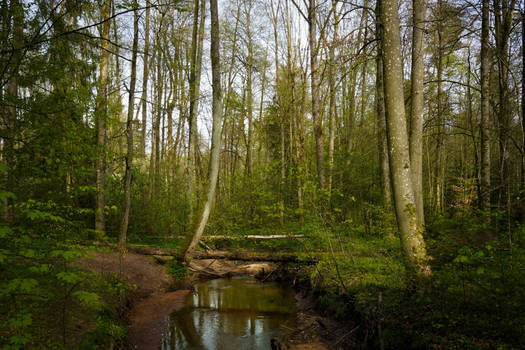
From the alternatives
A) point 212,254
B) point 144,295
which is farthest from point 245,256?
point 144,295

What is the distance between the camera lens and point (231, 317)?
762cm

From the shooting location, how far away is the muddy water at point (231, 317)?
6.17 metres

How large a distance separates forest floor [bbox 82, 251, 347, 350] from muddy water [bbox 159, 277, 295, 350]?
317 millimetres

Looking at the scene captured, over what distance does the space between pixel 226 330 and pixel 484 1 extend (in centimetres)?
1134

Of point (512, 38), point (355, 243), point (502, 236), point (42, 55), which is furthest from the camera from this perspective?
point (512, 38)

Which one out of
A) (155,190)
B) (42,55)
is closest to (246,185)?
(155,190)

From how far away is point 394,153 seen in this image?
4.73 metres

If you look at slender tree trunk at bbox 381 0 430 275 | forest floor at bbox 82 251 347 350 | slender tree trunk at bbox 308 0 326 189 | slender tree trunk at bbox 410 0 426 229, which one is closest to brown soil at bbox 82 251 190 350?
forest floor at bbox 82 251 347 350

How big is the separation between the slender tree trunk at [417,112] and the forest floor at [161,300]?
3.04 metres

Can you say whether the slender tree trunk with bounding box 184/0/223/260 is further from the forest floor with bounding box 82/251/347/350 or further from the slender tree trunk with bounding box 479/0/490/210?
the slender tree trunk with bounding box 479/0/490/210

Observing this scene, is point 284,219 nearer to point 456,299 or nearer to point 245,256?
point 245,256

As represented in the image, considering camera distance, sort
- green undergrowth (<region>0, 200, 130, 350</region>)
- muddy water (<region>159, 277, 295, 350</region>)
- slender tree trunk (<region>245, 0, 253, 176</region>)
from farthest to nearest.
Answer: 1. slender tree trunk (<region>245, 0, 253, 176</region>)
2. muddy water (<region>159, 277, 295, 350</region>)
3. green undergrowth (<region>0, 200, 130, 350</region>)

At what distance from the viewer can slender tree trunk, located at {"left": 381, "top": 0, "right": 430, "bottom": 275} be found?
4602 millimetres

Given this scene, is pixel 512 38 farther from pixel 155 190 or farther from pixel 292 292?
pixel 155 190
